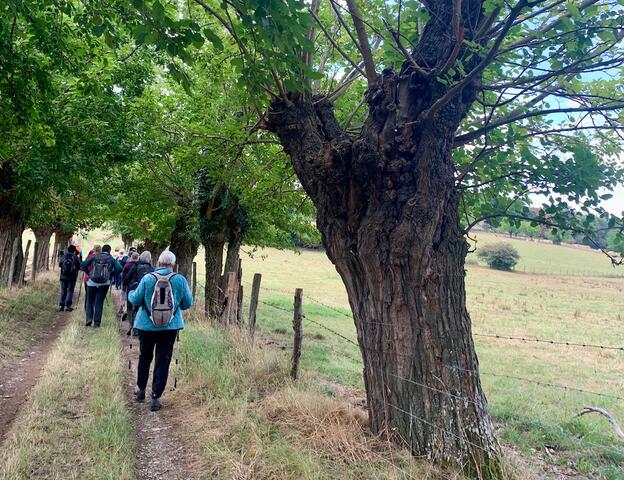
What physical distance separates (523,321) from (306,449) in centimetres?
2288

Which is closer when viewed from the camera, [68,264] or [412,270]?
[412,270]

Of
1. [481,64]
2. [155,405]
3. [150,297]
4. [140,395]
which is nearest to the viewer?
[481,64]

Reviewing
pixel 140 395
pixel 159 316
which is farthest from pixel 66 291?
pixel 159 316

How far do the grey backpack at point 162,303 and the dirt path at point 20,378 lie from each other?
1740 mm

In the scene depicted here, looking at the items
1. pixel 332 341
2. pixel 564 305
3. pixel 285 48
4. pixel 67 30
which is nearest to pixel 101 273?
pixel 67 30

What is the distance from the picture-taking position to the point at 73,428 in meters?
4.61

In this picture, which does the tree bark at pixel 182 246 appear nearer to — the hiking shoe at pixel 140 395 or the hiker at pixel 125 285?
the hiker at pixel 125 285

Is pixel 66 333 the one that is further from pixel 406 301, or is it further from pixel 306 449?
pixel 406 301

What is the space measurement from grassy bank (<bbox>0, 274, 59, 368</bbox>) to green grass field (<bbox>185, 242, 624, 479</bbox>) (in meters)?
4.76

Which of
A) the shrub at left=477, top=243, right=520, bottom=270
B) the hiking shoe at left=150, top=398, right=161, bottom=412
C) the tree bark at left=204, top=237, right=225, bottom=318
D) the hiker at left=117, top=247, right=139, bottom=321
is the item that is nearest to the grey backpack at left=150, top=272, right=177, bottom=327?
the hiking shoe at left=150, top=398, right=161, bottom=412

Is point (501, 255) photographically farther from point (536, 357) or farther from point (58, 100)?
point (58, 100)

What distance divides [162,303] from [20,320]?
24.5 ft

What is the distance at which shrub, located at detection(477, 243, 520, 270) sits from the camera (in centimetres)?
6419

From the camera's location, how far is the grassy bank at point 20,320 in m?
8.29
